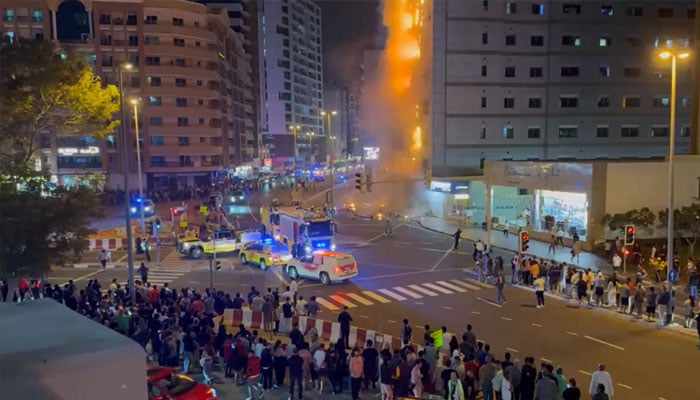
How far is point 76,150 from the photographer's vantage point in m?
75.6

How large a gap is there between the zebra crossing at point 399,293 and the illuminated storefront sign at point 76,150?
5893 centimetres

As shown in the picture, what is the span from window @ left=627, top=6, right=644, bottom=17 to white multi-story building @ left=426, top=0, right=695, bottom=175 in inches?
3.3

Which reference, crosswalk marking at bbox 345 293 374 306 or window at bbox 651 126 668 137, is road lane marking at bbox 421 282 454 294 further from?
window at bbox 651 126 668 137

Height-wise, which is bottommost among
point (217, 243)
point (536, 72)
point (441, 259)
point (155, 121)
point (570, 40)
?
point (441, 259)

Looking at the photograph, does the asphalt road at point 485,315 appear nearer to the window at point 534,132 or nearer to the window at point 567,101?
the window at point 534,132

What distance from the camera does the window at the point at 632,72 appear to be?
5897cm

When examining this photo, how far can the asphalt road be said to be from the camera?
16.7 m

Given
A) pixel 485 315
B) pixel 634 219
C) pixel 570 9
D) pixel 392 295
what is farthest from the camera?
pixel 570 9

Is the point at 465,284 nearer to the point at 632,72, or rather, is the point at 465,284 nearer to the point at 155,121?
the point at 632,72

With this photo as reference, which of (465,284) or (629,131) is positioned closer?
(465,284)

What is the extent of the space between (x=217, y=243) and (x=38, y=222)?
2256cm

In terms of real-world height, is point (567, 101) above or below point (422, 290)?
above

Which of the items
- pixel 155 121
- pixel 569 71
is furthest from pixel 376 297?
pixel 155 121

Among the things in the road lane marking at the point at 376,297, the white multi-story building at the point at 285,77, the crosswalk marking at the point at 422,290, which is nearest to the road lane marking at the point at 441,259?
the crosswalk marking at the point at 422,290
